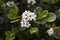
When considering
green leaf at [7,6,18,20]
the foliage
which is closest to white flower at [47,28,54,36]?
the foliage

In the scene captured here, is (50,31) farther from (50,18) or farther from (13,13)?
(13,13)

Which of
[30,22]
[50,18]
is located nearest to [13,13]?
[30,22]

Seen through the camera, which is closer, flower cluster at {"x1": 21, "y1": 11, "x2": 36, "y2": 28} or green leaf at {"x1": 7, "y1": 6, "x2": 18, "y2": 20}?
flower cluster at {"x1": 21, "y1": 11, "x2": 36, "y2": 28}

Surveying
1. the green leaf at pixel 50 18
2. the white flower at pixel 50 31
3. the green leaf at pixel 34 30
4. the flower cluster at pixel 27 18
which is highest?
the flower cluster at pixel 27 18

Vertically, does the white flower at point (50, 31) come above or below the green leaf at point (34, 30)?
below

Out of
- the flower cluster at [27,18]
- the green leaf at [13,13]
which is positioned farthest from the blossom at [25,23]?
the green leaf at [13,13]

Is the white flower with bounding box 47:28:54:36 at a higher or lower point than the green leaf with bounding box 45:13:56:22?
lower

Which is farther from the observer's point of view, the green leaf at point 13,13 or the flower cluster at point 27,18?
the green leaf at point 13,13

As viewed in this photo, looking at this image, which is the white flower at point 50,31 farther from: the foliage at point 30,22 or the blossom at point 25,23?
the blossom at point 25,23

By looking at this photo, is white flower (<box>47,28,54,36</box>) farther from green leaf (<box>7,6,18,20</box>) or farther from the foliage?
green leaf (<box>7,6,18,20</box>)

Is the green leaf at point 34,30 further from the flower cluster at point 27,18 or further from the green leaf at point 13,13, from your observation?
the green leaf at point 13,13

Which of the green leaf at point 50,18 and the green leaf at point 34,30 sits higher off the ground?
the green leaf at point 50,18

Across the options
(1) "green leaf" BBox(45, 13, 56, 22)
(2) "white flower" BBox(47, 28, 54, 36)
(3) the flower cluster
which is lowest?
(2) "white flower" BBox(47, 28, 54, 36)
